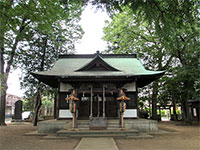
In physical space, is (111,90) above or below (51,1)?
below

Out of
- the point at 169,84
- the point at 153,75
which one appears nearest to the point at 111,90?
the point at 153,75

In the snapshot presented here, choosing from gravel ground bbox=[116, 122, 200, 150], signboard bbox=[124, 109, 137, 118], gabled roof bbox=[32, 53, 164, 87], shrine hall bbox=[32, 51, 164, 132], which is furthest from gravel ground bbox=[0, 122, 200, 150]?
gabled roof bbox=[32, 53, 164, 87]

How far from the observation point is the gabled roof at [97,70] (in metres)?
10.7

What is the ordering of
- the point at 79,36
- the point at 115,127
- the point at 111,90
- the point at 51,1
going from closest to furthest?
the point at 51,1 < the point at 115,127 < the point at 111,90 < the point at 79,36

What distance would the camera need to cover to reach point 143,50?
19.1 meters

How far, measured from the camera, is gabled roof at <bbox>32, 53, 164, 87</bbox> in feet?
35.2

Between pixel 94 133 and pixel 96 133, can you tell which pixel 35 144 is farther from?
pixel 96 133

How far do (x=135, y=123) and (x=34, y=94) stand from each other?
46.4ft

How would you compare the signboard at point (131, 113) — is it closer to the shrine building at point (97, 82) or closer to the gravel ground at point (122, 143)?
the shrine building at point (97, 82)

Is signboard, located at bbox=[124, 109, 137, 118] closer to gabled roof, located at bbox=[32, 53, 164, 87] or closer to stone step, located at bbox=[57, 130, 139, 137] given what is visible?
gabled roof, located at bbox=[32, 53, 164, 87]

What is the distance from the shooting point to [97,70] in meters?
12.5

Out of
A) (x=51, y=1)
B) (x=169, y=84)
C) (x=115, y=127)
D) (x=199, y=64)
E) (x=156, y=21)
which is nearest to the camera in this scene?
(x=156, y=21)

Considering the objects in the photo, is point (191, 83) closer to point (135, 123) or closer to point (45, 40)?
point (135, 123)

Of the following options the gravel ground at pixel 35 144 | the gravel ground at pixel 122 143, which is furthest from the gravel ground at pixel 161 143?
the gravel ground at pixel 35 144
